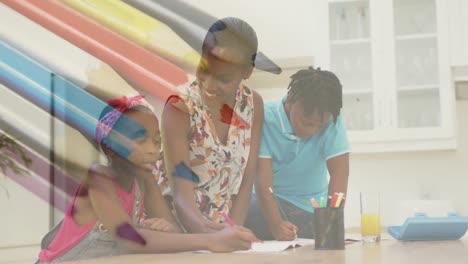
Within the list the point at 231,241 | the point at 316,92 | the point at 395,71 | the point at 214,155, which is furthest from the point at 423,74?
the point at 231,241

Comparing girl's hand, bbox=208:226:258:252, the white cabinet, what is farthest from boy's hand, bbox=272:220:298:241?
the white cabinet

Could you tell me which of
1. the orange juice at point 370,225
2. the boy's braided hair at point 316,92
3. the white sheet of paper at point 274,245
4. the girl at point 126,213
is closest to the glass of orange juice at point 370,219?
the orange juice at point 370,225

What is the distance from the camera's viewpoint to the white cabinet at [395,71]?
1.71 metres

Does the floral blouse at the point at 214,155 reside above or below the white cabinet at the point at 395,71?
below

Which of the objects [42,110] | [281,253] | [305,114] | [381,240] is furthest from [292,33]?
[281,253]

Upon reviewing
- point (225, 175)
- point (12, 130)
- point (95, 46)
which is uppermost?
point (95, 46)

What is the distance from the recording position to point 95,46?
1222 mm

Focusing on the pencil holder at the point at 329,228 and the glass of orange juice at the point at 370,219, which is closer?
the pencil holder at the point at 329,228

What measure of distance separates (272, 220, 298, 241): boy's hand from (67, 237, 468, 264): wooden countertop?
161mm

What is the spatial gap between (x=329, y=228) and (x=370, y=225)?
0.15 metres

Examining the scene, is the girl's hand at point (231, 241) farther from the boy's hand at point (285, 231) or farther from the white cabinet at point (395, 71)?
the white cabinet at point (395, 71)

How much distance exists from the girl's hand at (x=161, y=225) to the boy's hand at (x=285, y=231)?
0.56ft

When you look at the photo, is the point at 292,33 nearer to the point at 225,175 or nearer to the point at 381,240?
the point at 225,175

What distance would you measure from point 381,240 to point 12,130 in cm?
80
